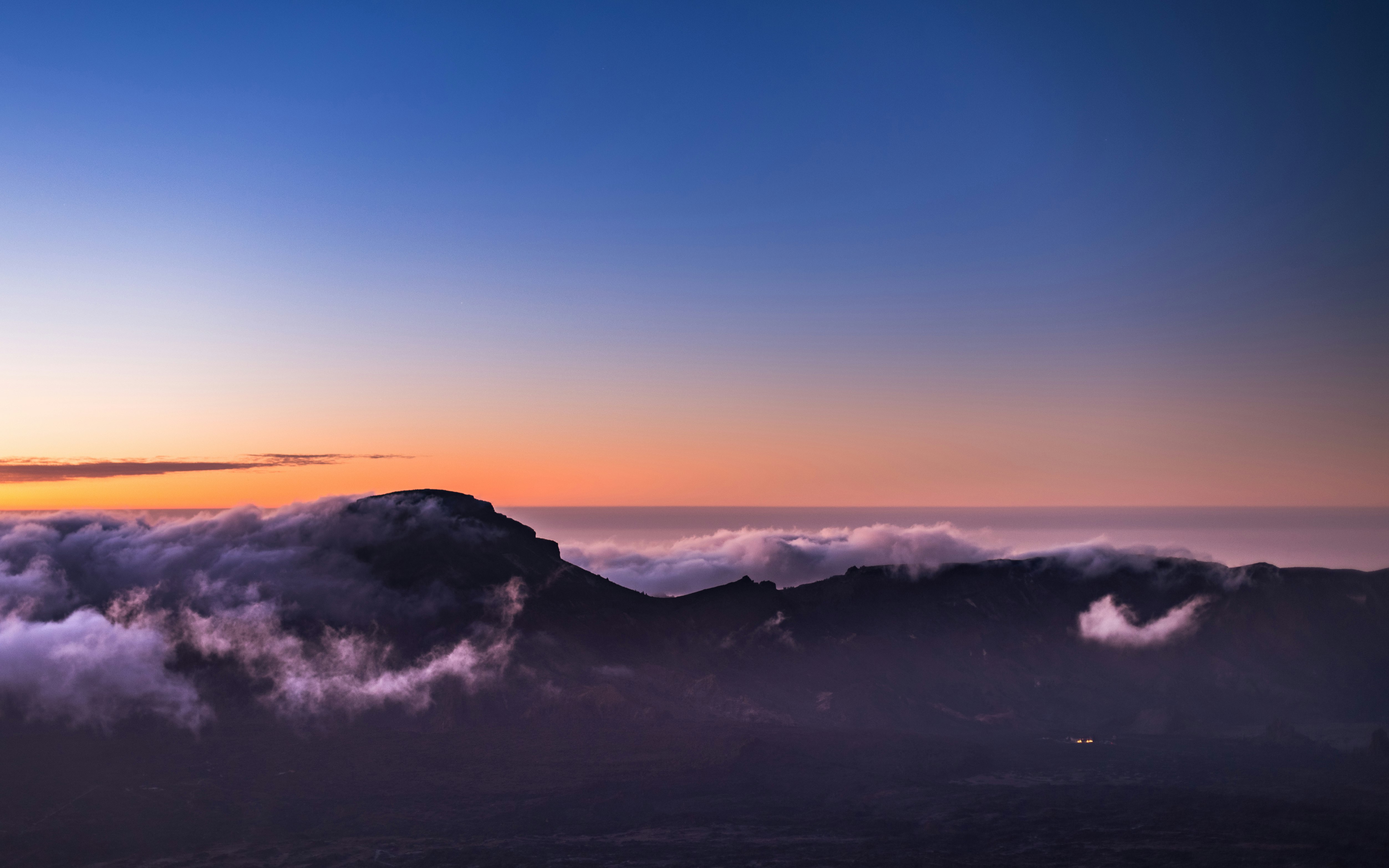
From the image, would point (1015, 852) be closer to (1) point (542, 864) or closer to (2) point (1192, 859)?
(2) point (1192, 859)

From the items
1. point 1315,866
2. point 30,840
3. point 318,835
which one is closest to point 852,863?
point 1315,866

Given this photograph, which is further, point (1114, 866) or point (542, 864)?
point (1114, 866)

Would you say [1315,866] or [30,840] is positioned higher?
[1315,866]

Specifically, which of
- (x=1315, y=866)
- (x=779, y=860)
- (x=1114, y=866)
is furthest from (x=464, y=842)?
(x=1315, y=866)

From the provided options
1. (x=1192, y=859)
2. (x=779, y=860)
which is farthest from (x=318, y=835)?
(x=1192, y=859)

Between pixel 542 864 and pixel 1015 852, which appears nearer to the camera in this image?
pixel 542 864

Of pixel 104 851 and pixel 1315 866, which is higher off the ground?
pixel 1315 866

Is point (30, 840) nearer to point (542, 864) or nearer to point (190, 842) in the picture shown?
point (190, 842)
